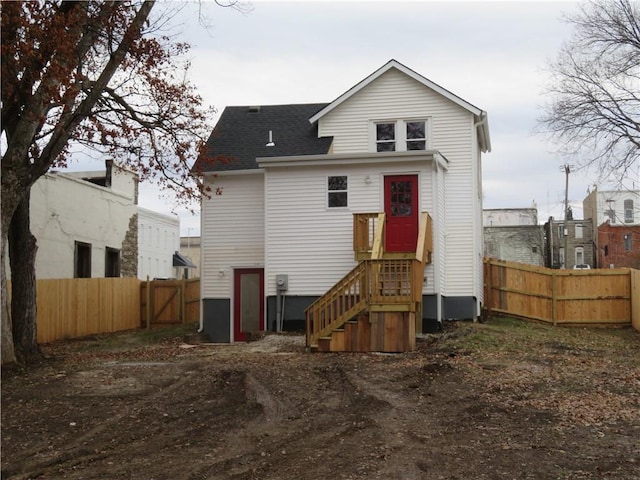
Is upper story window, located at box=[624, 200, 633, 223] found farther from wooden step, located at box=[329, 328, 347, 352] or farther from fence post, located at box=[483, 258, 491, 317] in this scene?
wooden step, located at box=[329, 328, 347, 352]

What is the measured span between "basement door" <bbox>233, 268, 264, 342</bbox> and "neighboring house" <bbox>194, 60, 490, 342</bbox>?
31 mm

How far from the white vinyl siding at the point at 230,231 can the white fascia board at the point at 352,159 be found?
6.75 feet

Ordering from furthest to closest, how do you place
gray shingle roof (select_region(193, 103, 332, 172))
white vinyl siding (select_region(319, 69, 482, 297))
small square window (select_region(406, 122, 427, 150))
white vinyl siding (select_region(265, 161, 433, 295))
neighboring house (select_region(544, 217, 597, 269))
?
neighboring house (select_region(544, 217, 597, 269)) < gray shingle roof (select_region(193, 103, 332, 172)) < small square window (select_region(406, 122, 427, 150)) < white vinyl siding (select_region(319, 69, 482, 297)) < white vinyl siding (select_region(265, 161, 433, 295))

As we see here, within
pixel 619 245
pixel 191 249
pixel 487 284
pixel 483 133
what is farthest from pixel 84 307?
pixel 191 249

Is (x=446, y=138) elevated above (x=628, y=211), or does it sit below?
below

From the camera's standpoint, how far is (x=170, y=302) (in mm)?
29203

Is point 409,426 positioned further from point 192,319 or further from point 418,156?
point 192,319

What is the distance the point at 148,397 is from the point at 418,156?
37.6 ft

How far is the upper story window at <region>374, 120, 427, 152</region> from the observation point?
23.7m

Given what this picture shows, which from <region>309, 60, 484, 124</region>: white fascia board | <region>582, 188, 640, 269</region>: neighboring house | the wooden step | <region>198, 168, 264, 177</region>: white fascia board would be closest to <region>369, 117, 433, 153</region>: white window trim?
<region>309, 60, 484, 124</region>: white fascia board

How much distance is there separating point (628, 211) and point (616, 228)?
421 cm

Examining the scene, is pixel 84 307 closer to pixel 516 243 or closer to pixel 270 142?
pixel 270 142

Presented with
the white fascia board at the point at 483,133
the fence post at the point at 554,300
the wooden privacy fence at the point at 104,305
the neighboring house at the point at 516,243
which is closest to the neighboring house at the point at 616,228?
the neighboring house at the point at 516,243

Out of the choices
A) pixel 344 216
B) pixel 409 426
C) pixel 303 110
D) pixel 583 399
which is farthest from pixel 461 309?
pixel 409 426
